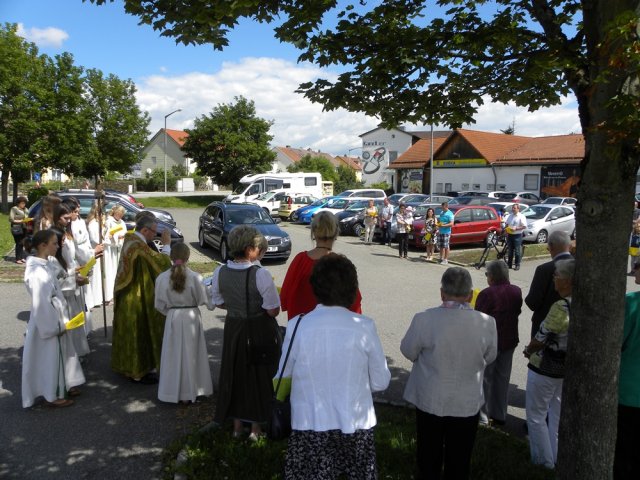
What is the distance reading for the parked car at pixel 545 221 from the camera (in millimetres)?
20109

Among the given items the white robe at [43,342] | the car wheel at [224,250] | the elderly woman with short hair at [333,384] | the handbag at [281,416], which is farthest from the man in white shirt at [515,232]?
the handbag at [281,416]

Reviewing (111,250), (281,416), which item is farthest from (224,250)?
(281,416)

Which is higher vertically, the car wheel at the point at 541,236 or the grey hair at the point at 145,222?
the grey hair at the point at 145,222

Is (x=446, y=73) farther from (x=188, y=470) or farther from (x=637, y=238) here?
(x=637, y=238)

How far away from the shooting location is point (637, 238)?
1309 cm

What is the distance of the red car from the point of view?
58.8ft

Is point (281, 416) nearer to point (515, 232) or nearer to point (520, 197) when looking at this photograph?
point (515, 232)

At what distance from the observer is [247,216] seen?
15969 mm

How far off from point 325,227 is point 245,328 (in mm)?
1059

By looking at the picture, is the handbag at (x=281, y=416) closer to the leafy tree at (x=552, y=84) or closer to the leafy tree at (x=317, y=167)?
the leafy tree at (x=552, y=84)

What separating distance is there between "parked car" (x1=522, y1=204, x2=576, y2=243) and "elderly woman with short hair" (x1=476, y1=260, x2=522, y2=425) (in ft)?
53.4

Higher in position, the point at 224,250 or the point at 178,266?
the point at 178,266

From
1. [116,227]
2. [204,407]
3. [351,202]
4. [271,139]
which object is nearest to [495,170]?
[271,139]

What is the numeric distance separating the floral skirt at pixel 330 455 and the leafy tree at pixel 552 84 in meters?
1.27
